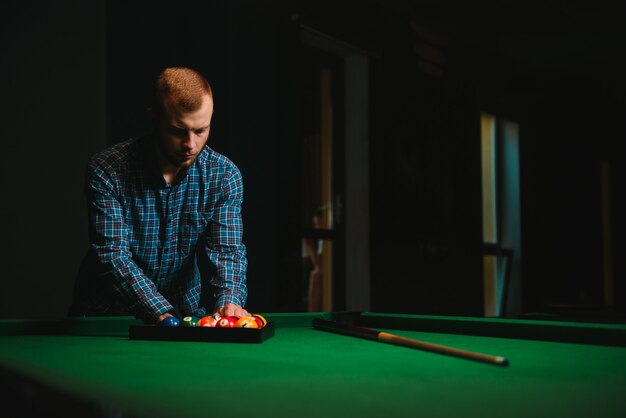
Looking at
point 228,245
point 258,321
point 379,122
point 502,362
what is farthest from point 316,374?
point 379,122

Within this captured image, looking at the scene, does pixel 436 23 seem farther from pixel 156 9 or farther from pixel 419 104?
pixel 156 9

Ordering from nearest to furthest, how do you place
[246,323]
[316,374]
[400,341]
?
[316,374], [400,341], [246,323]

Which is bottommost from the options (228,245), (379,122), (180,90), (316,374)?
(316,374)

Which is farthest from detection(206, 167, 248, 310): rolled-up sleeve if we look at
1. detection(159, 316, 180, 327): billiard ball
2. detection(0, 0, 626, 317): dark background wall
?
detection(0, 0, 626, 317): dark background wall

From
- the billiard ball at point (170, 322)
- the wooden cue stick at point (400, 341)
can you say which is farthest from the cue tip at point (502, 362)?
the billiard ball at point (170, 322)

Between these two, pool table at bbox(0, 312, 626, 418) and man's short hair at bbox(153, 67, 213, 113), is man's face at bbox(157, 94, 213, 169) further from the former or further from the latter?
pool table at bbox(0, 312, 626, 418)

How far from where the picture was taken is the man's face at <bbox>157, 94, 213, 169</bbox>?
2.48 metres

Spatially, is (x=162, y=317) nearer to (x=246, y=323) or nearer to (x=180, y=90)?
(x=246, y=323)

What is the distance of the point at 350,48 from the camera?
5.02 m

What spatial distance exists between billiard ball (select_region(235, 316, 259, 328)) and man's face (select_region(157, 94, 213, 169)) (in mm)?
877

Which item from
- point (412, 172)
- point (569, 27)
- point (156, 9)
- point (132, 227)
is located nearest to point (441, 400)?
point (132, 227)

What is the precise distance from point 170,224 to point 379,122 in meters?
3.03

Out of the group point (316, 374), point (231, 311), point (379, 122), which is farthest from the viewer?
point (379, 122)

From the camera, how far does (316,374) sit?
1170 millimetres
